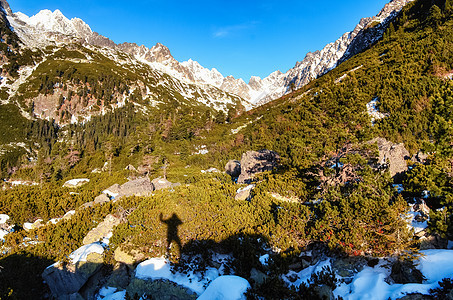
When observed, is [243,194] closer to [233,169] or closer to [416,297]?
[416,297]

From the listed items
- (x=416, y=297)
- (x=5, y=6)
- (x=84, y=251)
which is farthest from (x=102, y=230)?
(x=5, y=6)

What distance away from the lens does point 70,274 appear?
760 cm

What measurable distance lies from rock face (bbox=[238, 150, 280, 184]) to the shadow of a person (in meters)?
8.25

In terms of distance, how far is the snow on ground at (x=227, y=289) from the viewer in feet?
16.2

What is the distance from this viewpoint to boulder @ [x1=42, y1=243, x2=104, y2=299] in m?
7.49

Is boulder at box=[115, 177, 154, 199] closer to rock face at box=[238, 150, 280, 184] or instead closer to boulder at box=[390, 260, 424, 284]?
rock face at box=[238, 150, 280, 184]

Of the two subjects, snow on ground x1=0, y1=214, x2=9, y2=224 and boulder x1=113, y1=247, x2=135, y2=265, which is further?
snow on ground x1=0, y1=214, x2=9, y2=224

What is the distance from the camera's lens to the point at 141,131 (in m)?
31.4

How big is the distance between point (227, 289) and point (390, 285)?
152 inches

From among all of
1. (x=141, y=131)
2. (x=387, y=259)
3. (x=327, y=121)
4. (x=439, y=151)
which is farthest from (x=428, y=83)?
(x=141, y=131)

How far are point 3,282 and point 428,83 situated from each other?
95.6 ft

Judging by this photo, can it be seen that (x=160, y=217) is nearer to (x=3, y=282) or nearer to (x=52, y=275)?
(x=52, y=275)

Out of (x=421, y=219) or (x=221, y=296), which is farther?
(x=421, y=219)

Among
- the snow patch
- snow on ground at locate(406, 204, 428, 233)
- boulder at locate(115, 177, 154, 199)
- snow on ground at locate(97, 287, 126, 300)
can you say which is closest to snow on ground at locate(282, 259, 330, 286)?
snow on ground at locate(406, 204, 428, 233)
